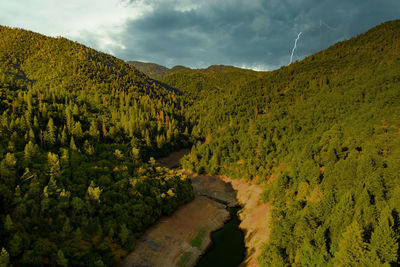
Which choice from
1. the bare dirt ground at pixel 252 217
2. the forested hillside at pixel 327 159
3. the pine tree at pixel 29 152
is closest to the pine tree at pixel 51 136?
the pine tree at pixel 29 152

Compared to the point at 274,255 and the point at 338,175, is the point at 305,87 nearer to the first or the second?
the point at 338,175

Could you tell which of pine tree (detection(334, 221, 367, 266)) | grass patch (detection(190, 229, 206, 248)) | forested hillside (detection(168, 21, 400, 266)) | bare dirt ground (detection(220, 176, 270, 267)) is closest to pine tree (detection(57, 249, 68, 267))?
grass patch (detection(190, 229, 206, 248))

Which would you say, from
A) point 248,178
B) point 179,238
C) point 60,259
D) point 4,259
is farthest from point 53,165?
point 248,178

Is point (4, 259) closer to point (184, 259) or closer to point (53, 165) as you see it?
point (53, 165)

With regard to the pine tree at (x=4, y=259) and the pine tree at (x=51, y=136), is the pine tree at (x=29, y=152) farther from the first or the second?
the pine tree at (x=4, y=259)

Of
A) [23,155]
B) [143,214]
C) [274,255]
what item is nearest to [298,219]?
[274,255]

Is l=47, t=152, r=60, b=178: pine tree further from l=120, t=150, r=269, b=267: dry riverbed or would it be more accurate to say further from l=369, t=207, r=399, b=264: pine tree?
l=369, t=207, r=399, b=264: pine tree
